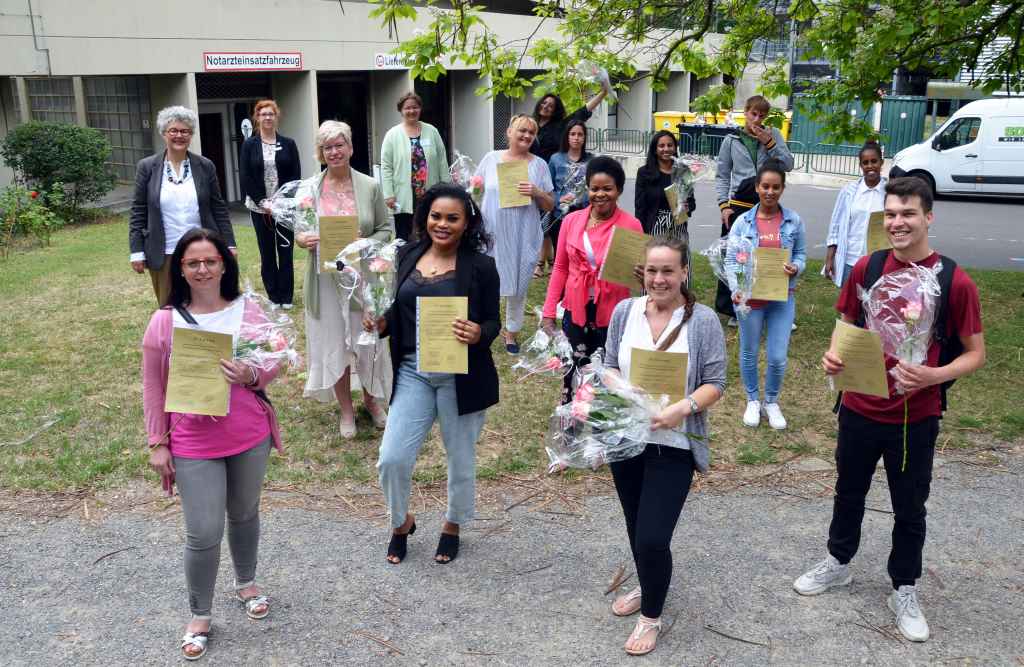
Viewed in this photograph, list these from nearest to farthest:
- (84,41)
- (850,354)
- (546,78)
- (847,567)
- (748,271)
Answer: (850,354) → (847,567) → (748,271) → (546,78) → (84,41)

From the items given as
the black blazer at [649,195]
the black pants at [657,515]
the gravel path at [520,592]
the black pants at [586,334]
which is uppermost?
the black blazer at [649,195]

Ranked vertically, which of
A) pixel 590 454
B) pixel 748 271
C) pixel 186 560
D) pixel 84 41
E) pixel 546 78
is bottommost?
pixel 186 560

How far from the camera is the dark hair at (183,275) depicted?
12.6ft

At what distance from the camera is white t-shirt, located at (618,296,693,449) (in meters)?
3.93

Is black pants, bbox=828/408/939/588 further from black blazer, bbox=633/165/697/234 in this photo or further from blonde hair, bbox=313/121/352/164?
black blazer, bbox=633/165/697/234

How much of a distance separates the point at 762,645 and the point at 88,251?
1204 cm

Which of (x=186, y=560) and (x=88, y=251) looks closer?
(x=186, y=560)

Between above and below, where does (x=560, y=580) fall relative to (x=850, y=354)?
below

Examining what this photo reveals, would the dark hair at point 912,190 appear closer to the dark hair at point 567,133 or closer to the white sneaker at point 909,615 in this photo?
the white sneaker at point 909,615

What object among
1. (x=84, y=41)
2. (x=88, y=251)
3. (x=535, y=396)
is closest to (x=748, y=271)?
(x=535, y=396)

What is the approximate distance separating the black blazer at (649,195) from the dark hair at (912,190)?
13.8 feet

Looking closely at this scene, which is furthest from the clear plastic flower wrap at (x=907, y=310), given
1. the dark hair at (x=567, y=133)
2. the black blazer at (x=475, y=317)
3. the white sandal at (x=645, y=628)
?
the dark hair at (x=567, y=133)

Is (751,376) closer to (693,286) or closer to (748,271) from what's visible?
(748,271)

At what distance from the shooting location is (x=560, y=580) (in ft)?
15.1
